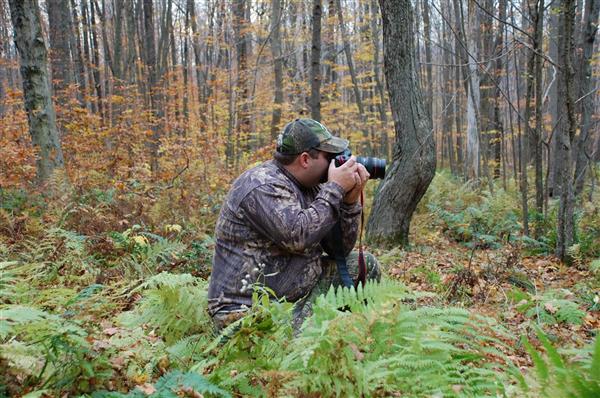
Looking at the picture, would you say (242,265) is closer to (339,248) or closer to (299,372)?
(339,248)

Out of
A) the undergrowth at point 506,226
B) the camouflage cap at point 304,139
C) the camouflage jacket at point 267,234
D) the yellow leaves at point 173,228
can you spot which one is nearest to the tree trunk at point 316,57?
the undergrowth at point 506,226

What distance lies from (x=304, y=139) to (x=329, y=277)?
3.26 feet

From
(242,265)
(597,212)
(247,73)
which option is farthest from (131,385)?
(247,73)

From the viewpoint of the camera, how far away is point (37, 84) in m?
7.47

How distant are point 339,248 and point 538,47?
4104 mm

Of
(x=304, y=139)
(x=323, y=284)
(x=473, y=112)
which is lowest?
(x=323, y=284)

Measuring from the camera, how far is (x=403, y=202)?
6305mm

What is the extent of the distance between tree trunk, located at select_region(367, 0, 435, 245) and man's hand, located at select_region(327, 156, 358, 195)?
335 centimetres

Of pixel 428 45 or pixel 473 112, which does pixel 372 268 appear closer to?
pixel 473 112

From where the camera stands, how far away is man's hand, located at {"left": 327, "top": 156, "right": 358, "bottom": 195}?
3.01 metres

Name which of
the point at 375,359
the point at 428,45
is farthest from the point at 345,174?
the point at 428,45

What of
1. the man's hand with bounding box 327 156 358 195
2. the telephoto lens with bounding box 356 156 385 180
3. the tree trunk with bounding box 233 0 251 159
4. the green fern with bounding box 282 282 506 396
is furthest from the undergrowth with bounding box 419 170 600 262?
the tree trunk with bounding box 233 0 251 159

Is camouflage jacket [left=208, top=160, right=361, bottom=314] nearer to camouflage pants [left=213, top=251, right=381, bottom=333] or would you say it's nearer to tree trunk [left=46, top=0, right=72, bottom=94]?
camouflage pants [left=213, top=251, right=381, bottom=333]

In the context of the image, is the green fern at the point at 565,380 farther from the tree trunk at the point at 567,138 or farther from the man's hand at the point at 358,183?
the tree trunk at the point at 567,138
